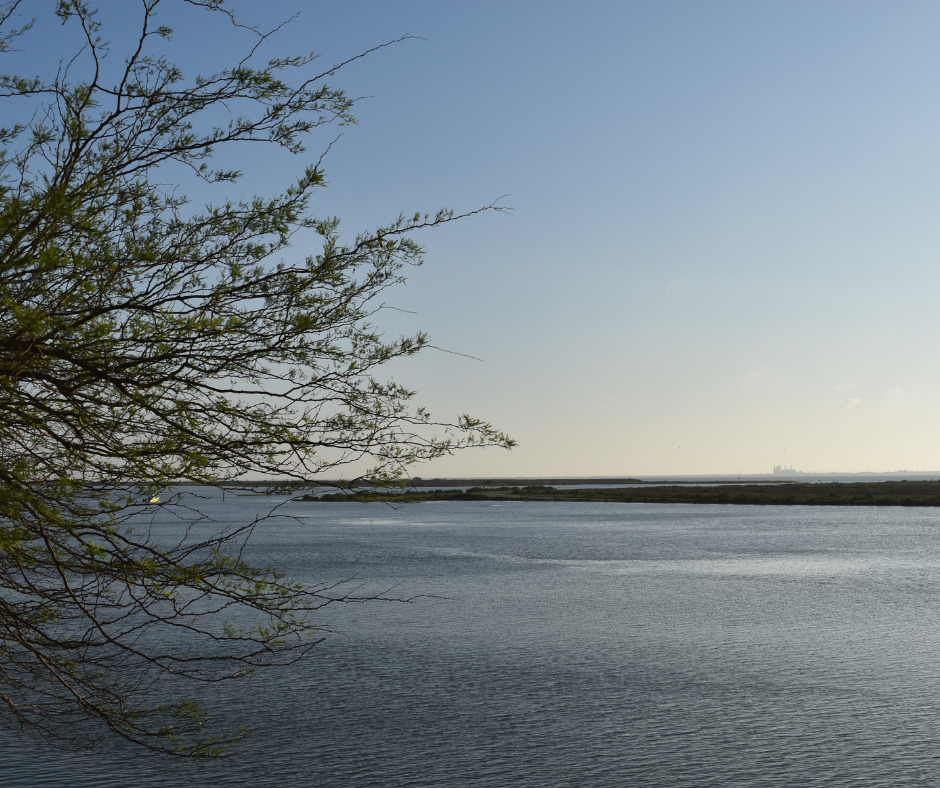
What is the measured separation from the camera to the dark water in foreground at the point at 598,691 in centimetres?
1195

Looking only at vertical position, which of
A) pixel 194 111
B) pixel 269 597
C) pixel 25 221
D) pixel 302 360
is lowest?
pixel 269 597

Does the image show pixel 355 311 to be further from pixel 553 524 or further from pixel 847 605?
pixel 553 524

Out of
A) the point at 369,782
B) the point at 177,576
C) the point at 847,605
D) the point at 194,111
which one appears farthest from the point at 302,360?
the point at 847,605

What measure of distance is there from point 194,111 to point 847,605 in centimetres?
2497

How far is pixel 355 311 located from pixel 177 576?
2.43 meters

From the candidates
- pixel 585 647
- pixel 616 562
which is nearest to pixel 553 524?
pixel 616 562

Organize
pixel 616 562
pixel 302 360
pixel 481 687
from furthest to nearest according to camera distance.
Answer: pixel 616 562 → pixel 481 687 → pixel 302 360

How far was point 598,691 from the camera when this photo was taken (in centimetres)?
1580

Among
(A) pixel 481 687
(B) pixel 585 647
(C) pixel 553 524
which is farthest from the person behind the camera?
(C) pixel 553 524

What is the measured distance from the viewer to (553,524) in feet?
230

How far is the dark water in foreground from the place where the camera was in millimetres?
11945

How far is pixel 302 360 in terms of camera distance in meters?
6.56

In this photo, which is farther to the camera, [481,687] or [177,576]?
[481,687]

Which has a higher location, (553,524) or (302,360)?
(302,360)
